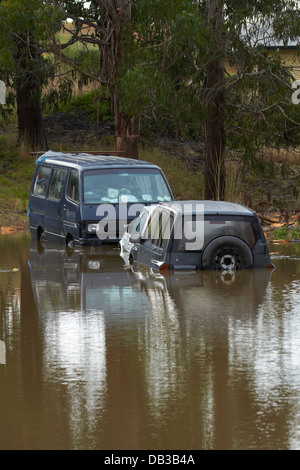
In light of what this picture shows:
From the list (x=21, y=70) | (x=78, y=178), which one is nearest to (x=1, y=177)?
(x=21, y=70)

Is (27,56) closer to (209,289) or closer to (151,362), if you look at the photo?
(209,289)

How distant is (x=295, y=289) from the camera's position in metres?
14.4

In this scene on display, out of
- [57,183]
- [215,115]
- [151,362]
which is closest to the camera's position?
[151,362]

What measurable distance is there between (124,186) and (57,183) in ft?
6.17

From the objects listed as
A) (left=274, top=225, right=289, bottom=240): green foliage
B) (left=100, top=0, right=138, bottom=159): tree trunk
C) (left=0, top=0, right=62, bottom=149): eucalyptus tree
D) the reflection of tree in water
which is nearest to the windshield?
the reflection of tree in water

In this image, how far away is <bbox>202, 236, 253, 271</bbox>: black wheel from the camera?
15.6 metres

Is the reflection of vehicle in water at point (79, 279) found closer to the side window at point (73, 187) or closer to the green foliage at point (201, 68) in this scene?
the side window at point (73, 187)

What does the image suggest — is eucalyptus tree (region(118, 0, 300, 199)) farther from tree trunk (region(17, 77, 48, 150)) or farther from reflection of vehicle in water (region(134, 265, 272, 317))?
reflection of vehicle in water (region(134, 265, 272, 317))

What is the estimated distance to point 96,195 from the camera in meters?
19.5

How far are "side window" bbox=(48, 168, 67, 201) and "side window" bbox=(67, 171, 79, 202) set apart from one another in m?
0.33

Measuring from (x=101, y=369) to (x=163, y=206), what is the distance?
760 centimetres

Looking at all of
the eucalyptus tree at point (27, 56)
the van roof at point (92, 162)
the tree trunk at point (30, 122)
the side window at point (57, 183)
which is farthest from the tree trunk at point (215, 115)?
the tree trunk at point (30, 122)

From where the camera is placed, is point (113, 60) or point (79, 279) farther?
point (113, 60)

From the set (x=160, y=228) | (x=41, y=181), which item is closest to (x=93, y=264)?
(x=160, y=228)
